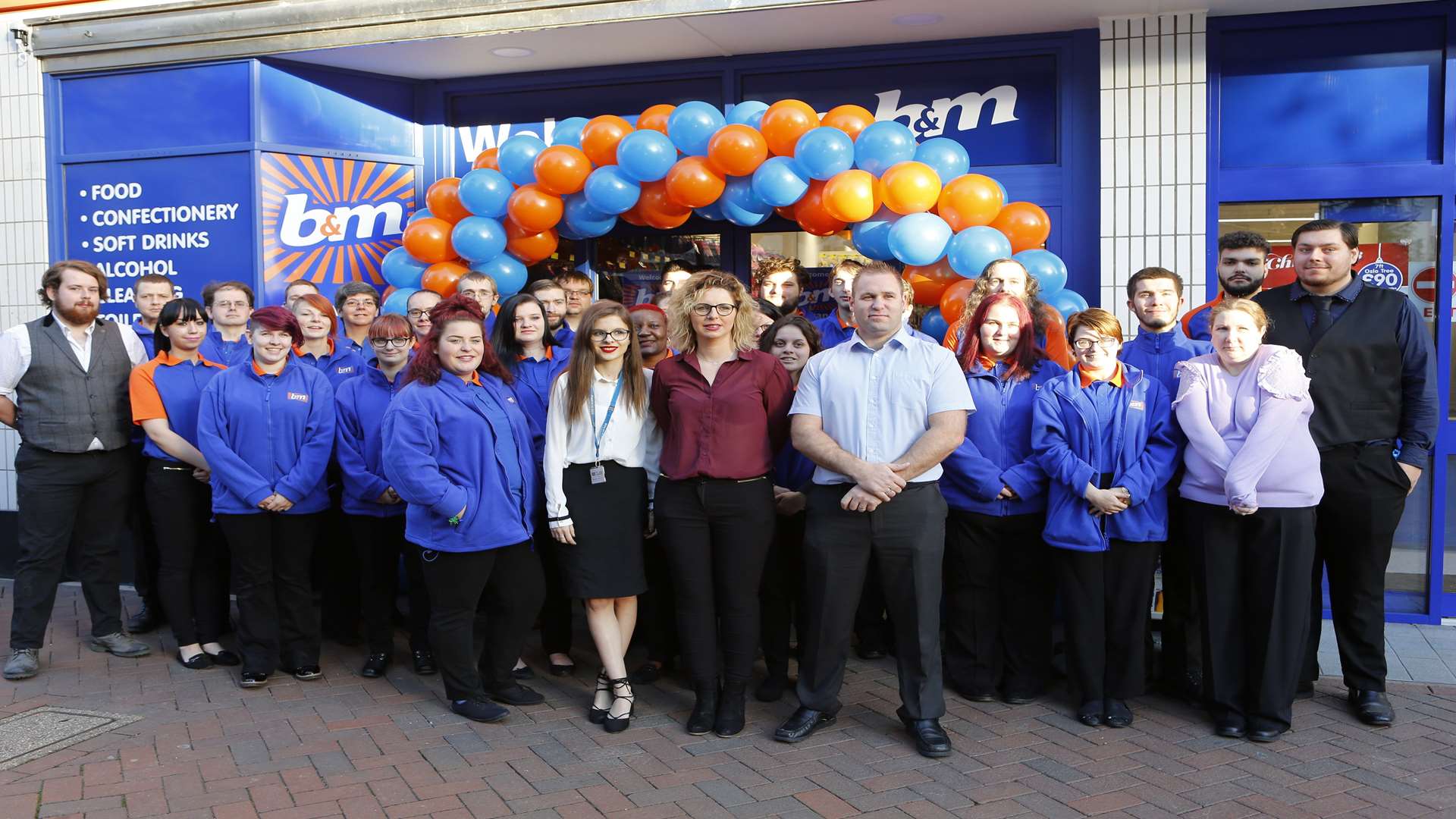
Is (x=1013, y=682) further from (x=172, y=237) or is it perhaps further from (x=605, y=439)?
(x=172, y=237)

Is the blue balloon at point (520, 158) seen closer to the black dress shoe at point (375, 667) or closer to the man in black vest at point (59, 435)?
the man in black vest at point (59, 435)

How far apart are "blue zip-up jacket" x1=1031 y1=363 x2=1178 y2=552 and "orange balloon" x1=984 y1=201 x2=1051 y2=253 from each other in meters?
1.41

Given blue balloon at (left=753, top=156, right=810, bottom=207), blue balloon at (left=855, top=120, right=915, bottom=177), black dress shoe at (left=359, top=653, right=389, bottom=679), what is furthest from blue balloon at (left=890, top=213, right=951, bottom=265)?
black dress shoe at (left=359, top=653, right=389, bottom=679)

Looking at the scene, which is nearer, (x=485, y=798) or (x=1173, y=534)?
(x=485, y=798)

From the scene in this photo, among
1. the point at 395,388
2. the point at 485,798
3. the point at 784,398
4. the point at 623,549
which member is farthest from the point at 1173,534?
the point at 395,388

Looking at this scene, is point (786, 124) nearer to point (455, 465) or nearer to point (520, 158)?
point (520, 158)

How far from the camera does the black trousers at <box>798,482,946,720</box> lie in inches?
172

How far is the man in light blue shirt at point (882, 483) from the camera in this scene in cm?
432

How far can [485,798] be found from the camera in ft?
13.0

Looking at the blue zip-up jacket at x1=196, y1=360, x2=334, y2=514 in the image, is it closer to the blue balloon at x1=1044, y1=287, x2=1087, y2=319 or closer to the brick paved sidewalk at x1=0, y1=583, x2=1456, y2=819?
the brick paved sidewalk at x1=0, y1=583, x2=1456, y2=819

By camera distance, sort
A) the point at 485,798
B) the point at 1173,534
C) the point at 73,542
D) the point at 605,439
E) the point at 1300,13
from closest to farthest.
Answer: the point at 485,798, the point at 605,439, the point at 1173,534, the point at 1300,13, the point at 73,542

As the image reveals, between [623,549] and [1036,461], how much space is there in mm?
1689

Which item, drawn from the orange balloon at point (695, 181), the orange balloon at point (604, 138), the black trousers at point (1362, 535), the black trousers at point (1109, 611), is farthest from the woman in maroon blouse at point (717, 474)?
the black trousers at point (1362, 535)

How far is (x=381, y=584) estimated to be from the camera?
5477 mm
